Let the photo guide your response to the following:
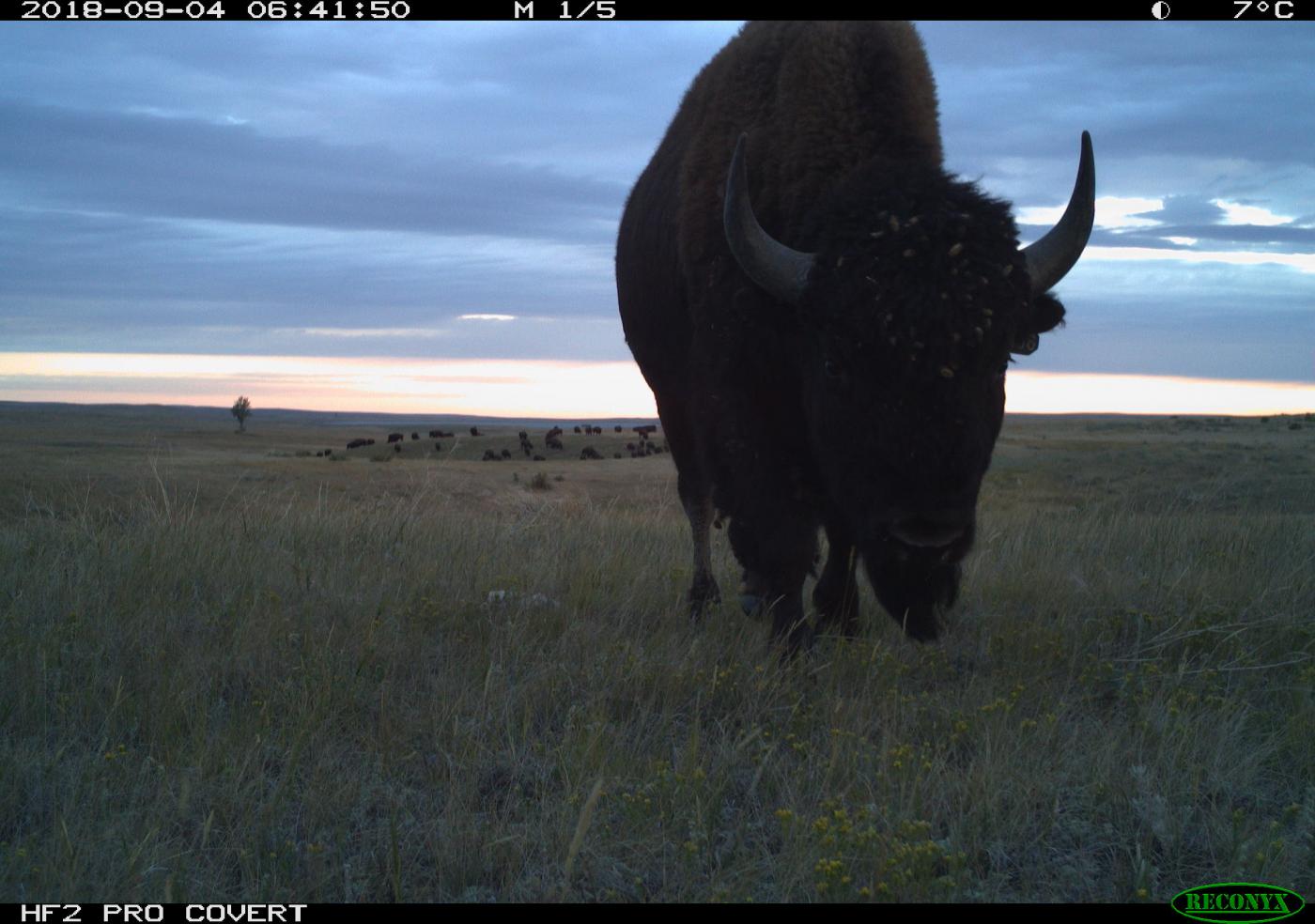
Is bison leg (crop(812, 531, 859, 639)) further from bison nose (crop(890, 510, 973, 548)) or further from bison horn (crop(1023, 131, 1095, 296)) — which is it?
bison horn (crop(1023, 131, 1095, 296))

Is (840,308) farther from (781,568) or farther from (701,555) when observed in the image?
(701,555)

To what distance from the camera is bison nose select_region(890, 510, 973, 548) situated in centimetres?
372

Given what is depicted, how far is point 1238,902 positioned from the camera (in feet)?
9.00

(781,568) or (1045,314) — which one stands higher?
(1045,314)

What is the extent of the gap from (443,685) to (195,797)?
1.16m

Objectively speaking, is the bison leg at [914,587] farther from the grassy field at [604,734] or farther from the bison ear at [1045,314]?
the bison ear at [1045,314]

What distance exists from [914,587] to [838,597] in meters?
1.34

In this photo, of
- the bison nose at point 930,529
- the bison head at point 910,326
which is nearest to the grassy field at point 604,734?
the bison nose at point 930,529

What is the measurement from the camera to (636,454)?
38031 millimetres

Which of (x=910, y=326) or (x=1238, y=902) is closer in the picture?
(x=1238, y=902)

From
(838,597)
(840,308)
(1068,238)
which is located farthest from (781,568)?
(1068,238)

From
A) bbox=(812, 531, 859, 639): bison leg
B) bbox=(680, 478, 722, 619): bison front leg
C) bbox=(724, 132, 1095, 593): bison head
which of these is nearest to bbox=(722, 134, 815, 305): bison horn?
bbox=(724, 132, 1095, 593): bison head

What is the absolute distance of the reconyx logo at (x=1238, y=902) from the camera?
268cm

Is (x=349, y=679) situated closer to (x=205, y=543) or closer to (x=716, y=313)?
(x=716, y=313)
